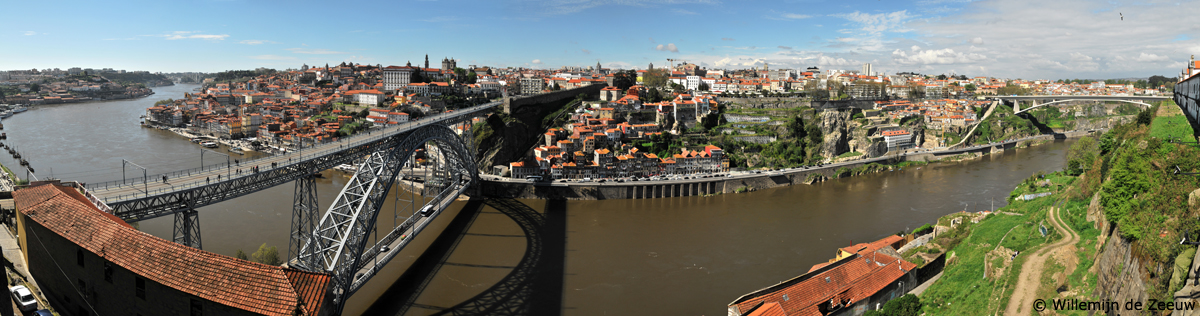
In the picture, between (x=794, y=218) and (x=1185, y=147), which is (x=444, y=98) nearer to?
(x=794, y=218)

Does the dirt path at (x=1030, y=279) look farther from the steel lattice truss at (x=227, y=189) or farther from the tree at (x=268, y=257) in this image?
the tree at (x=268, y=257)

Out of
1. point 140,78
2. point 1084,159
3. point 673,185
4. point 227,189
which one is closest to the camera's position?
point 227,189

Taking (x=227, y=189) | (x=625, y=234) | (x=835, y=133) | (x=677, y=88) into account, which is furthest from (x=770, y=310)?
(x=677, y=88)

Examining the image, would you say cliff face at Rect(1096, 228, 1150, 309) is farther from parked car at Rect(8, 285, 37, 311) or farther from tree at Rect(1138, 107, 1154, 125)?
parked car at Rect(8, 285, 37, 311)

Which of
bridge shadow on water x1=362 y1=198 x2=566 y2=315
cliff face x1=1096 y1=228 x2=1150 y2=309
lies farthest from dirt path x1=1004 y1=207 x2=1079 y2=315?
bridge shadow on water x1=362 y1=198 x2=566 y2=315

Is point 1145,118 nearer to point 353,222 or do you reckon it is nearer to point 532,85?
point 353,222

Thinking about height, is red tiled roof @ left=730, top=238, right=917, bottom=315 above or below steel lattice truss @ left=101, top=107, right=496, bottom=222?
below

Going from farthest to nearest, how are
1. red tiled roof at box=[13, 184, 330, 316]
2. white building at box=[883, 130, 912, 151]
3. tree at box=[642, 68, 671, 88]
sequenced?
tree at box=[642, 68, 671, 88], white building at box=[883, 130, 912, 151], red tiled roof at box=[13, 184, 330, 316]
